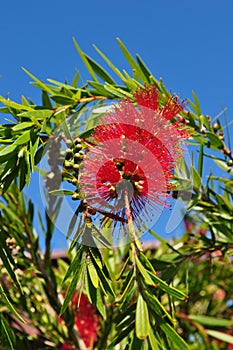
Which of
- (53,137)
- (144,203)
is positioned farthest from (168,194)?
(53,137)

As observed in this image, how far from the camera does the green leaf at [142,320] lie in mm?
418

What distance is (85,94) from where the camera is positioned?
2.22 ft

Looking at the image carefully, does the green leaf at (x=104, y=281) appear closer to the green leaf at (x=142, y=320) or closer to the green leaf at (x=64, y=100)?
the green leaf at (x=142, y=320)

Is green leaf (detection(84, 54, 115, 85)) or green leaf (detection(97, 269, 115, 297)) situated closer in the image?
green leaf (detection(97, 269, 115, 297))

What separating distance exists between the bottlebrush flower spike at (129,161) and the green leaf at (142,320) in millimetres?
88

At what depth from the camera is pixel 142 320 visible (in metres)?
0.43

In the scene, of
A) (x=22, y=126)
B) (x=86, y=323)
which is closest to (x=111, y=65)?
(x=22, y=126)

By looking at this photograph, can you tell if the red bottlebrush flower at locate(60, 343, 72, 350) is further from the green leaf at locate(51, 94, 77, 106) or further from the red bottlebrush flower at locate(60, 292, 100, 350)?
the green leaf at locate(51, 94, 77, 106)

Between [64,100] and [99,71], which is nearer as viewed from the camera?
[64,100]

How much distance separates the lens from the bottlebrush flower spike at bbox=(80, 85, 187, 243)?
1.51 ft

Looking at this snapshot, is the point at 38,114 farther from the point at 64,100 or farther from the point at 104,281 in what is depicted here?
the point at 104,281

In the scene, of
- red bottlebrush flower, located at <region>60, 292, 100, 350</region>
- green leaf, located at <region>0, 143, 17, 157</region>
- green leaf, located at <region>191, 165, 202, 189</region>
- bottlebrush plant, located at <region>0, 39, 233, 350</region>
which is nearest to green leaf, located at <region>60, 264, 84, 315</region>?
bottlebrush plant, located at <region>0, 39, 233, 350</region>

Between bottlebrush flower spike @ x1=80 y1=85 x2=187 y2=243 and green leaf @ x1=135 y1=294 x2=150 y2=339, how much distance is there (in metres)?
0.09

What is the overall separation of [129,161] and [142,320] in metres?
0.15
